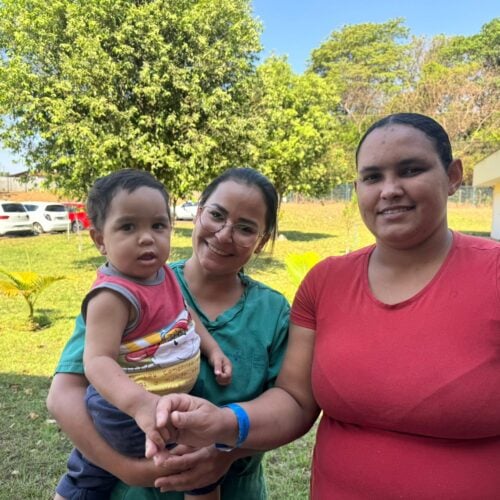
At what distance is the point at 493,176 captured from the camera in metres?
23.9

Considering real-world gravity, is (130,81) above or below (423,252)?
above

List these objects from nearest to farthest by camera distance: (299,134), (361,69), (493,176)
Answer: (299,134) < (493,176) < (361,69)

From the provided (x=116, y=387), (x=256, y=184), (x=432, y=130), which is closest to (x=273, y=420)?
(x=116, y=387)

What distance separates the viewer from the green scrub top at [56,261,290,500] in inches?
69.1

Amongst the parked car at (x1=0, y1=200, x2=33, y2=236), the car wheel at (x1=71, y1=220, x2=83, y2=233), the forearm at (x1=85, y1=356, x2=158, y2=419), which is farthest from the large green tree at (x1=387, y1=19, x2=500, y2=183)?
the forearm at (x1=85, y1=356, x2=158, y2=419)

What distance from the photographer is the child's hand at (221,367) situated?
1.72 m

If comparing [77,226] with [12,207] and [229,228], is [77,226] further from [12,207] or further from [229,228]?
[229,228]

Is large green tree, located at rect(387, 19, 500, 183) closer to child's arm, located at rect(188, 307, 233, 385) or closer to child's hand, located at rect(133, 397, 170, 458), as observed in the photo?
child's arm, located at rect(188, 307, 233, 385)

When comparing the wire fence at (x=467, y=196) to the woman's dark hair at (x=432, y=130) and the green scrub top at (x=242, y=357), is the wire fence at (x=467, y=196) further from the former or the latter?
the woman's dark hair at (x=432, y=130)

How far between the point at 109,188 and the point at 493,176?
25.3 meters

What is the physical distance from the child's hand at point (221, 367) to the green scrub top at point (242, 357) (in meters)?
0.04

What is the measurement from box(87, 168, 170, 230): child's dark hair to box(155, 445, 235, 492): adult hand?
81 cm

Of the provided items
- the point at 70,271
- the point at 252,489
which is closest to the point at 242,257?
the point at 252,489

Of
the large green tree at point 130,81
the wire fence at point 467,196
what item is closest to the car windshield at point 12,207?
the large green tree at point 130,81
